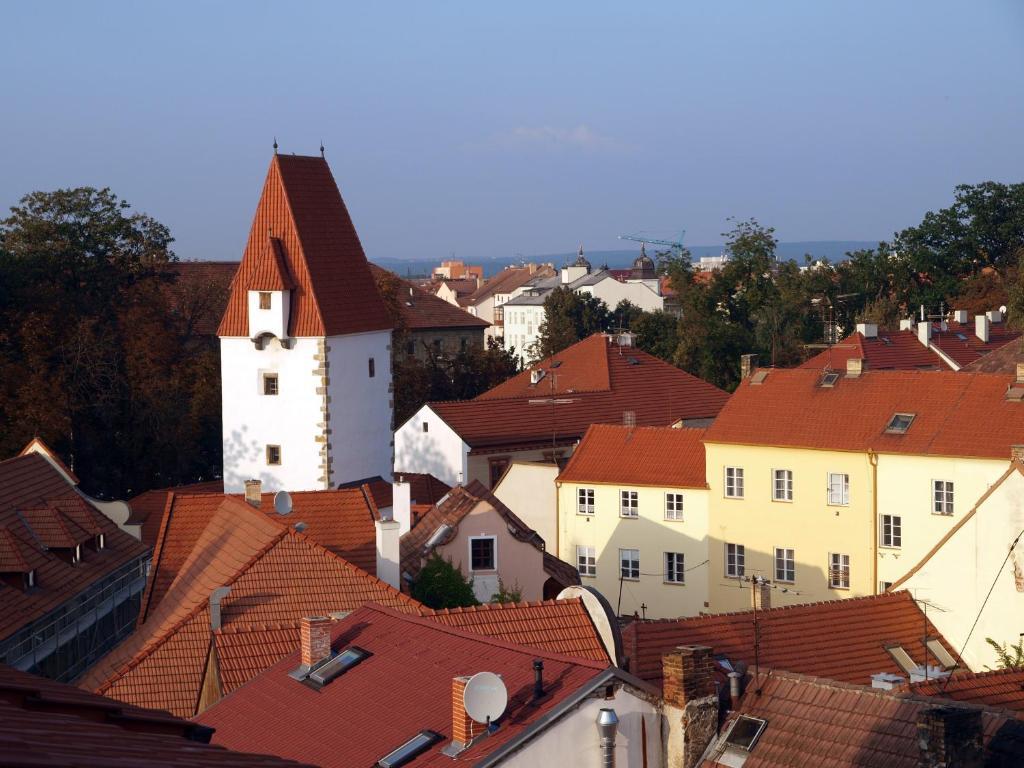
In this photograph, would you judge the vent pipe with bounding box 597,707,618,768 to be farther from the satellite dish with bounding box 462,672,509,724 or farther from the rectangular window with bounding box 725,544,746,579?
the rectangular window with bounding box 725,544,746,579

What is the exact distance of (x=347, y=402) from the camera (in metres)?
46.5

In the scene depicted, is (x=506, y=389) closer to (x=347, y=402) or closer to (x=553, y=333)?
(x=347, y=402)

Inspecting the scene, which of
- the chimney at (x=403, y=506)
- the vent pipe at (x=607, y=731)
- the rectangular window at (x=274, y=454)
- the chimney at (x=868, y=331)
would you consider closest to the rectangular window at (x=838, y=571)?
the chimney at (x=403, y=506)

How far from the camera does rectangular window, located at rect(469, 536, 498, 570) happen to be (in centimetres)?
3316

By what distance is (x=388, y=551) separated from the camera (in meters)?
29.2

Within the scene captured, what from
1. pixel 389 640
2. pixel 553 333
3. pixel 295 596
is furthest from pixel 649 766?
pixel 553 333

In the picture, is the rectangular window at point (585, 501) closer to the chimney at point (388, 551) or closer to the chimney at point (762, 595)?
the chimney at point (762, 595)

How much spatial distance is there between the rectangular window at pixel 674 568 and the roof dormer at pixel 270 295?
12383mm

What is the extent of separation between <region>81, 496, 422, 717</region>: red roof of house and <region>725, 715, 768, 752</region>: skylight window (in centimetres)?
700

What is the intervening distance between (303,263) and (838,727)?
108 ft

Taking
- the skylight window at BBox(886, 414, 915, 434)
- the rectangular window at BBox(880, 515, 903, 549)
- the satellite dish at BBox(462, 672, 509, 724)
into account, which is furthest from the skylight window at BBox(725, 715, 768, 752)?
the skylight window at BBox(886, 414, 915, 434)

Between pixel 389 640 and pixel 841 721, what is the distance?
5774 millimetres

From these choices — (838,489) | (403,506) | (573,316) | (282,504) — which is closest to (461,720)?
(282,504)

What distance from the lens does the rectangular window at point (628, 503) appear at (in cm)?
4547
